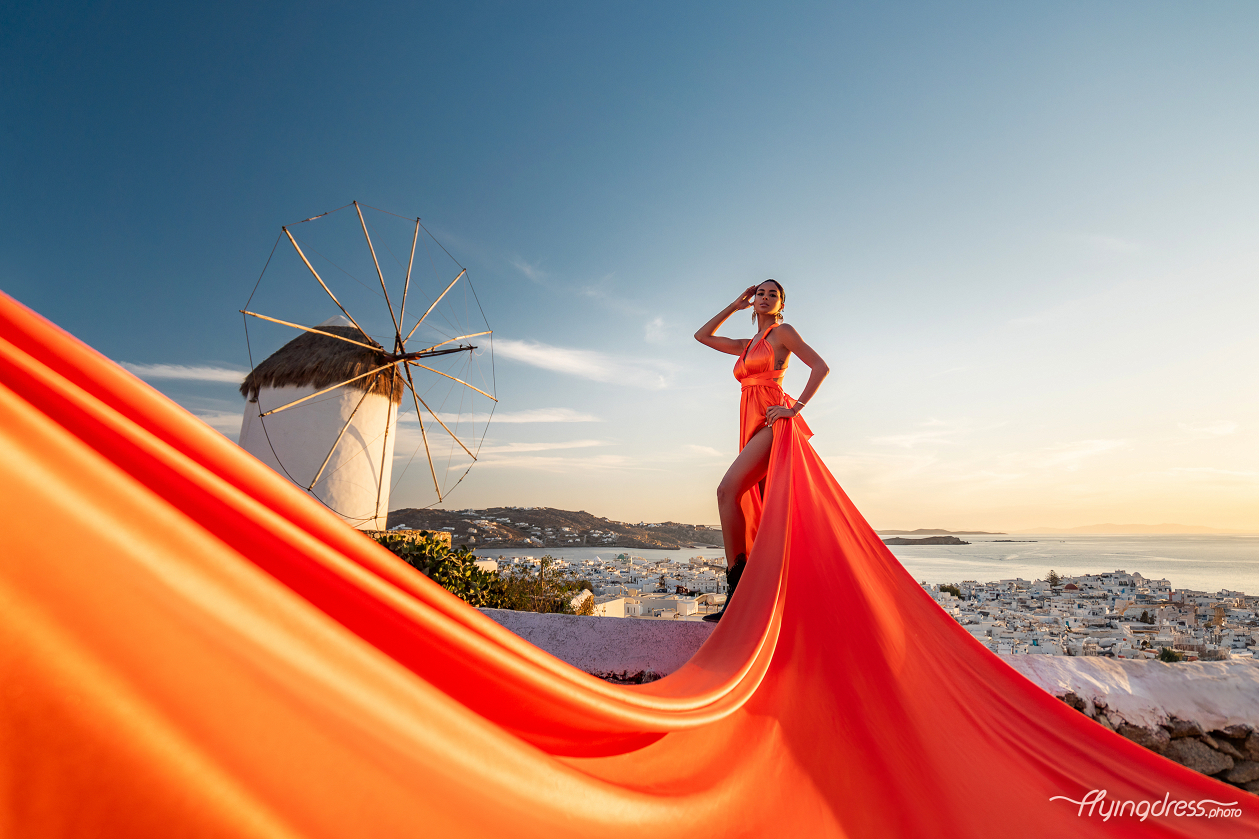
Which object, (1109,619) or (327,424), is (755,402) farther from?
(327,424)

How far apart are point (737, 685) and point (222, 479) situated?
4.52 ft

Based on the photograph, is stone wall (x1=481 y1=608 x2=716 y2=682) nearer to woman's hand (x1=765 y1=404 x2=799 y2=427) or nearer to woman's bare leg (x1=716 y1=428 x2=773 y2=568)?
woman's bare leg (x1=716 y1=428 x2=773 y2=568)

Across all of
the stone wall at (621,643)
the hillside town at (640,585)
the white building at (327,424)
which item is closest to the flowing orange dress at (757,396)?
the stone wall at (621,643)

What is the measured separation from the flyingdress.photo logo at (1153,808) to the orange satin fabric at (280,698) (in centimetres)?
5

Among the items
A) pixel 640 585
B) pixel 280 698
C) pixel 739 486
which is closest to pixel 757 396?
pixel 739 486

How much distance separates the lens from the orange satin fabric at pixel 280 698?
1.55 feet

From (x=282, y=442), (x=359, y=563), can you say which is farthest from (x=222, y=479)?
(x=282, y=442)

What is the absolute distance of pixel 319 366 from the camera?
13.7 meters

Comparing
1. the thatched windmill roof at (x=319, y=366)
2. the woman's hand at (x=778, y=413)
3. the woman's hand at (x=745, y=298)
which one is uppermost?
the thatched windmill roof at (x=319, y=366)

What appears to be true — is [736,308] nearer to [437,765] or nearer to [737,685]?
[737,685]

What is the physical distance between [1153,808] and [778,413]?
2.00m

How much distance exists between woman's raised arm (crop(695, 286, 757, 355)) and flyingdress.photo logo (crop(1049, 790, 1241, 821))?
8.49ft

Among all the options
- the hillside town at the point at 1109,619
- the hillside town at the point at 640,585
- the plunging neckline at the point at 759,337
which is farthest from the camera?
the hillside town at the point at 640,585

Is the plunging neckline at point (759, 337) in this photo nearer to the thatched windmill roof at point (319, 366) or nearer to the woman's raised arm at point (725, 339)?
the woman's raised arm at point (725, 339)
